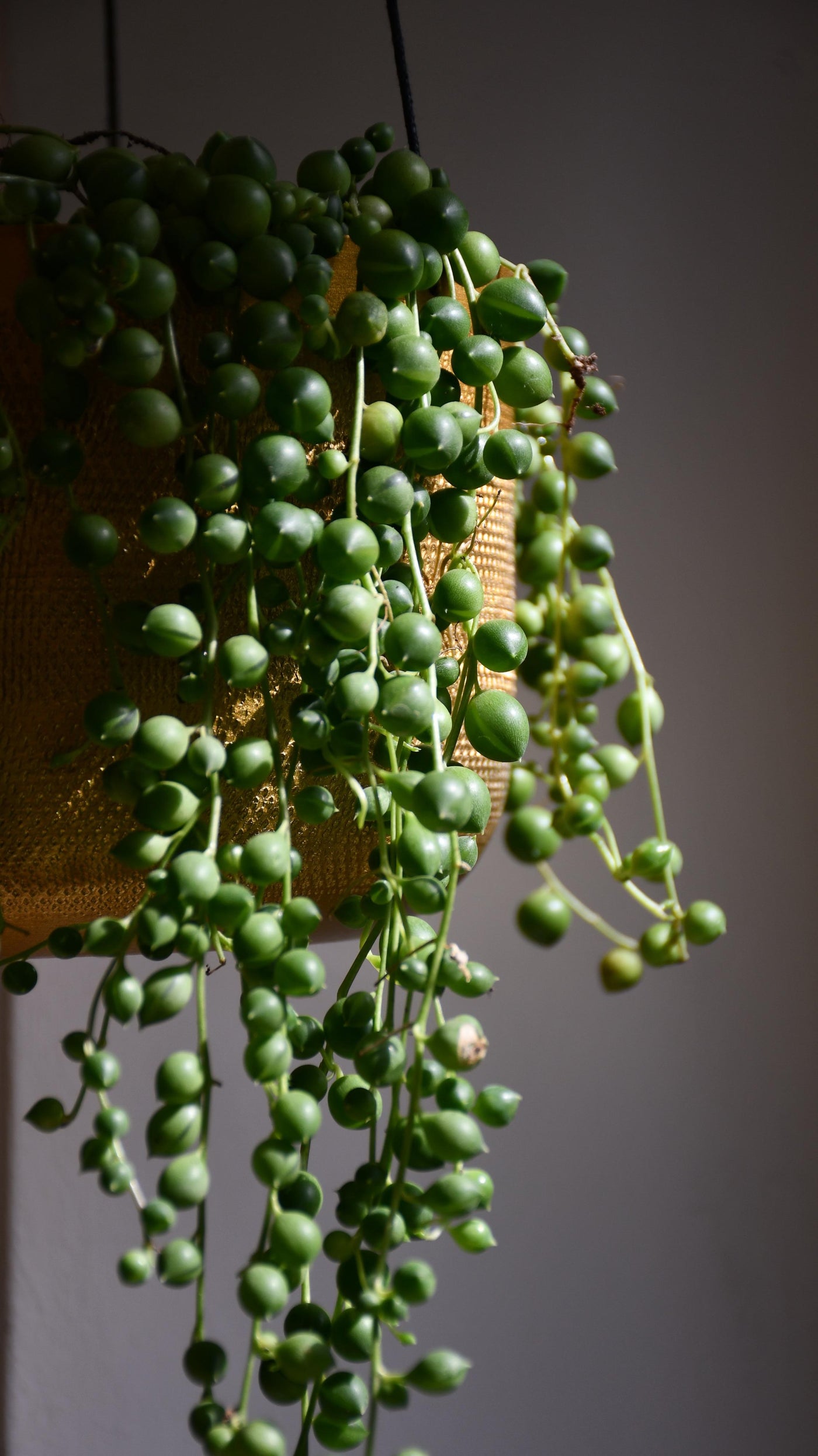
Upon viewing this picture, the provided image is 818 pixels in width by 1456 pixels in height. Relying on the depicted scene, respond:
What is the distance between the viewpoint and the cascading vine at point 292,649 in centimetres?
29

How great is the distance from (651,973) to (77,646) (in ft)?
2.61

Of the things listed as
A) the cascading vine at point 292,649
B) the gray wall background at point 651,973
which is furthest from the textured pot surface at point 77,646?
the gray wall background at point 651,973

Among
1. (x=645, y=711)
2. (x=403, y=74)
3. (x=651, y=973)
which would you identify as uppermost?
(x=403, y=74)

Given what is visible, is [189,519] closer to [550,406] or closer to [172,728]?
[172,728]

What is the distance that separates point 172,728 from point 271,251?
0.14 metres

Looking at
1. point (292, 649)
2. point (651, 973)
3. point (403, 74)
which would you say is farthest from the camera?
point (651, 973)

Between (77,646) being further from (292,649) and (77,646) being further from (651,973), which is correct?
(651,973)

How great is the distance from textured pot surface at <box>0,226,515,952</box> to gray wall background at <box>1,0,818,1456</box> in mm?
661

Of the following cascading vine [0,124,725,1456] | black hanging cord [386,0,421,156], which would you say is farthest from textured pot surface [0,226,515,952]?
black hanging cord [386,0,421,156]

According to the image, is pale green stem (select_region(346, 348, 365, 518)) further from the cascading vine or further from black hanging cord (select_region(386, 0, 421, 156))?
black hanging cord (select_region(386, 0, 421, 156))

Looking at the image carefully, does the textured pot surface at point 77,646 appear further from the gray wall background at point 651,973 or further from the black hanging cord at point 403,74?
the gray wall background at point 651,973

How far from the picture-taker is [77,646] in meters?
0.37

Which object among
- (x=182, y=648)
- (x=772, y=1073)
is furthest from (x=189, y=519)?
(x=772, y=1073)

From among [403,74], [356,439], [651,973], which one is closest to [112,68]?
[403,74]
